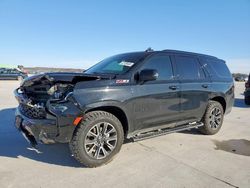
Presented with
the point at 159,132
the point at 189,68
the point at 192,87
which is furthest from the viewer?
the point at 189,68

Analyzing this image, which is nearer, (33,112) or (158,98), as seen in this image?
(33,112)

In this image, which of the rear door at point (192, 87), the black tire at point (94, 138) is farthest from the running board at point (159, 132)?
the black tire at point (94, 138)

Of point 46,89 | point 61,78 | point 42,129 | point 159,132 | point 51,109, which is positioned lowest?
point 159,132

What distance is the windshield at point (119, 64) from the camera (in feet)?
13.6

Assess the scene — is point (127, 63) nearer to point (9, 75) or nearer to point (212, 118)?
point (212, 118)

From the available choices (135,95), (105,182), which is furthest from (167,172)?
(135,95)

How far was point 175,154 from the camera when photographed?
4.10 meters

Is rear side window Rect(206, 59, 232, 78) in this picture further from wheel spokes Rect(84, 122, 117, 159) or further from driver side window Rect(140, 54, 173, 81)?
wheel spokes Rect(84, 122, 117, 159)

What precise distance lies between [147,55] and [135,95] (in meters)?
0.90

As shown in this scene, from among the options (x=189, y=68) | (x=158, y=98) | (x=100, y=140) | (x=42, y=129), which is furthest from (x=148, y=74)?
(x=42, y=129)

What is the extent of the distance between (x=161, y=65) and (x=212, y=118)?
6.71ft

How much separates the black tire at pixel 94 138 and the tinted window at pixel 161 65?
1.22 m

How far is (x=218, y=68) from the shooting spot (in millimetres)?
5750

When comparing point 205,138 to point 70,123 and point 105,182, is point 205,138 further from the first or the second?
point 70,123
